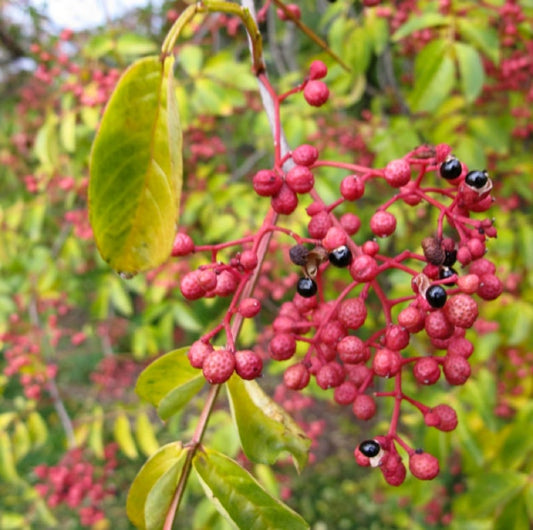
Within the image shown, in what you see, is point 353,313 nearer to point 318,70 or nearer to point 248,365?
point 248,365

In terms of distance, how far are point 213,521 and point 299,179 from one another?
205 cm

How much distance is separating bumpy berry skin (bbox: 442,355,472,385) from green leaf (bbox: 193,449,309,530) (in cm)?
38

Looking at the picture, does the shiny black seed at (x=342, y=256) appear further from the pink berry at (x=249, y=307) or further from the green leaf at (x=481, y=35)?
the green leaf at (x=481, y=35)

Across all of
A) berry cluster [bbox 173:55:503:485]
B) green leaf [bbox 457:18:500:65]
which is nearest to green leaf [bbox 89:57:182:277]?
berry cluster [bbox 173:55:503:485]

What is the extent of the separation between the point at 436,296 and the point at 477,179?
23cm

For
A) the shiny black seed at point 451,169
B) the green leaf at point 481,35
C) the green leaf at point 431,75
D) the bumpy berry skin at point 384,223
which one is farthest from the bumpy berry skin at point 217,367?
the green leaf at point 481,35

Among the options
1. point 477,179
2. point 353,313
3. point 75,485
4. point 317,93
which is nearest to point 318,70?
point 317,93

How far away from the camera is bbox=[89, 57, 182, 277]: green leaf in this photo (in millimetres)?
734

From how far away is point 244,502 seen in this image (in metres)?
0.92

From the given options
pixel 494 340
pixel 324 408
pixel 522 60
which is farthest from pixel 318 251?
pixel 324 408

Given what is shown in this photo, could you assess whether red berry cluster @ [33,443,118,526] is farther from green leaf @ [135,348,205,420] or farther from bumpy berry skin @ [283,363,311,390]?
bumpy berry skin @ [283,363,311,390]

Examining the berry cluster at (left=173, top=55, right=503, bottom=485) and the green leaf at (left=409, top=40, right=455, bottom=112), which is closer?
the berry cluster at (left=173, top=55, right=503, bottom=485)

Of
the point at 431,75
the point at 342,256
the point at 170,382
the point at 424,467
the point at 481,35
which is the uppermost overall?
the point at 481,35

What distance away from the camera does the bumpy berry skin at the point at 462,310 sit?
0.89 metres
